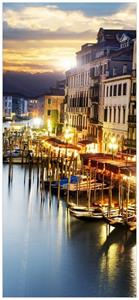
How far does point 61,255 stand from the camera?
3732mm

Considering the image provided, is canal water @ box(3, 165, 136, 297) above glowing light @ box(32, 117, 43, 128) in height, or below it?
below

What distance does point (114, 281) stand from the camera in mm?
3111

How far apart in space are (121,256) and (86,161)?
110 inches

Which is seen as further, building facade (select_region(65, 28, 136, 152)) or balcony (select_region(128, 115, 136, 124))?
building facade (select_region(65, 28, 136, 152))

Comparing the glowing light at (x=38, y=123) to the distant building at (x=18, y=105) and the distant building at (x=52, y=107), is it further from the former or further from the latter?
the distant building at (x=18, y=105)

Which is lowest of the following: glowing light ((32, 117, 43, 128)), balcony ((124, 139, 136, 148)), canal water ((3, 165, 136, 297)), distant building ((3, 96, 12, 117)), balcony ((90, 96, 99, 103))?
canal water ((3, 165, 136, 297))

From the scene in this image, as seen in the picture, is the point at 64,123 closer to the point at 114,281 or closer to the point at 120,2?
the point at 114,281

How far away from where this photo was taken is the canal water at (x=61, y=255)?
299 centimetres

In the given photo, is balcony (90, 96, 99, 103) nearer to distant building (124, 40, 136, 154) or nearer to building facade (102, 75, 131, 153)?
building facade (102, 75, 131, 153)

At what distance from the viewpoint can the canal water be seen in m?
2.99

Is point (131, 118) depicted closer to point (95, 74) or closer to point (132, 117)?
point (132, 117)

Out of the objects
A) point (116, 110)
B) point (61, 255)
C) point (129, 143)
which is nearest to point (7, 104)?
point (116, 110)

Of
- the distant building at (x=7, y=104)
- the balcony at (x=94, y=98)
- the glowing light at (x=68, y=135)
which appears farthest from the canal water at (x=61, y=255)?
the glowing light at (x=68, y=135)

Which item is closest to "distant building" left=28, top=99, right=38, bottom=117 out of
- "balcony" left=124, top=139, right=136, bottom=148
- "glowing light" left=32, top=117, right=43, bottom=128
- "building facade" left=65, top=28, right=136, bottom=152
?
"glowing light" left=32, top=117, right=43, bottom=128
